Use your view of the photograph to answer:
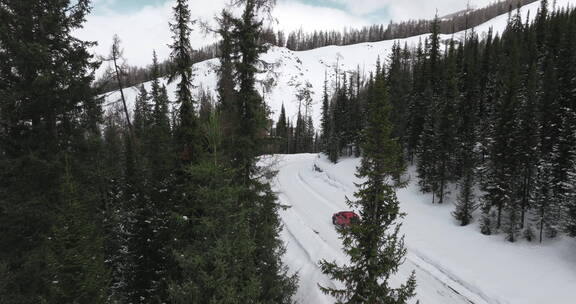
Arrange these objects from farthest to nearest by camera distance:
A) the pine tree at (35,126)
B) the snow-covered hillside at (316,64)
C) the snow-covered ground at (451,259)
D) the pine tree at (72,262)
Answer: the snow-covered hillside at (316,64) → the snow-covered ground at (451,259) → the pine tree at (35,126) → the pine tree at (72,262)

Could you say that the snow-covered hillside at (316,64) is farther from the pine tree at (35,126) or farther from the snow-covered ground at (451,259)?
the pine tree at (35,126)

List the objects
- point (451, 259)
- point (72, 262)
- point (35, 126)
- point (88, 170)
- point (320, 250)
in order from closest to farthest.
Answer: point (72, 262), point (35, 126), point (88, 170), point (451, 259), point (320, 250)

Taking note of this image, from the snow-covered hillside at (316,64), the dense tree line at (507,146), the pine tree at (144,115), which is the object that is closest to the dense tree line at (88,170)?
the dense tree line at (507,146)

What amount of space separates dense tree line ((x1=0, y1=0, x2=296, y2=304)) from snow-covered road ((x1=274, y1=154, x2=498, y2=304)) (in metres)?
2.74

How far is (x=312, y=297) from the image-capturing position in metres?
16.7

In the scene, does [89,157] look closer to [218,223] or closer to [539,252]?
[218,223]

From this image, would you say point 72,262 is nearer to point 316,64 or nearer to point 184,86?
point 184,86

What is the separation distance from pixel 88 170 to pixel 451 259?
2250 cm

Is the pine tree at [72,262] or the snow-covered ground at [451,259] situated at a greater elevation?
the pine tree at [72,262]

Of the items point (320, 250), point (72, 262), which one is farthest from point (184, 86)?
point (320, 250)

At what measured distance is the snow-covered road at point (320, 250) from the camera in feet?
54.6

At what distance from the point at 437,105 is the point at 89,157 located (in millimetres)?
37217

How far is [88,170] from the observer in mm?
10492

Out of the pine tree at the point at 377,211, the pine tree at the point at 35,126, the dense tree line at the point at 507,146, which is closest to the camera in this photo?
the pine tree at the point at 35,126
